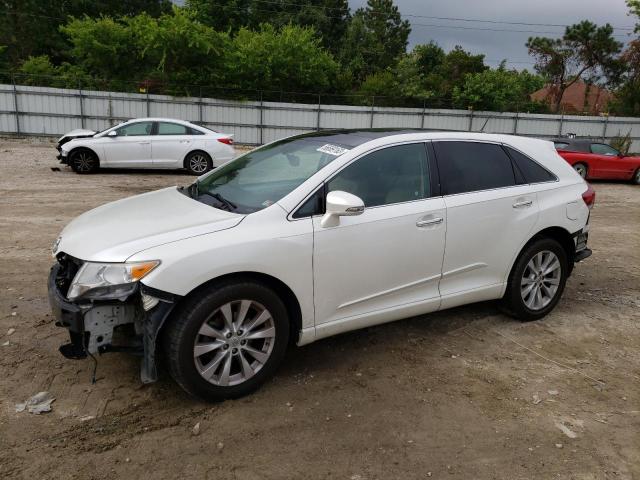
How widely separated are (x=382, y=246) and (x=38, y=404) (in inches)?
93.9

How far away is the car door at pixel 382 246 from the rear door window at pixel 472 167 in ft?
0.55

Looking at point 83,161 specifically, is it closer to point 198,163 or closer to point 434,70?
point 198,163

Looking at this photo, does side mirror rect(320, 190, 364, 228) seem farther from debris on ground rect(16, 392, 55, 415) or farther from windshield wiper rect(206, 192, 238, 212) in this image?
debris on ground rect(16, 392, 55, 415)

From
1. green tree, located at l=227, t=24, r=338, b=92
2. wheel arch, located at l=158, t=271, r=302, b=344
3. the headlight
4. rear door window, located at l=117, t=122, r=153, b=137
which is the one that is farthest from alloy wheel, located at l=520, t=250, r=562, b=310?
green tree, located at l=227, t=24, r=338, b=92

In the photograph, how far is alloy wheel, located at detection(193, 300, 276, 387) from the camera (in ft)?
10.4

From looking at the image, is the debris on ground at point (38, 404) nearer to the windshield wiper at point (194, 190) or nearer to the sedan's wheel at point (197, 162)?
the windshield wiper at point (194, 190)

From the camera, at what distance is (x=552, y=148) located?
16.3 feet

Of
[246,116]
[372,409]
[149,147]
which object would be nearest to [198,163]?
[149,147]

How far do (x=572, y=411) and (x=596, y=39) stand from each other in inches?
1679

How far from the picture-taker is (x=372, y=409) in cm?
334

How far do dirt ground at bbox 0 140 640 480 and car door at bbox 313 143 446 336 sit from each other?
453 mm

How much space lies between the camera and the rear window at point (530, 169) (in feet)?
15.2

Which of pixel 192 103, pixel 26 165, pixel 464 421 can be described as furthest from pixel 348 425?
pixel 192 103

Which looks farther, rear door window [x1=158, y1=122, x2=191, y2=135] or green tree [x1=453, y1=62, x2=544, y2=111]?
green tree [x1=453, y1=62, x2=544, y2=111]
